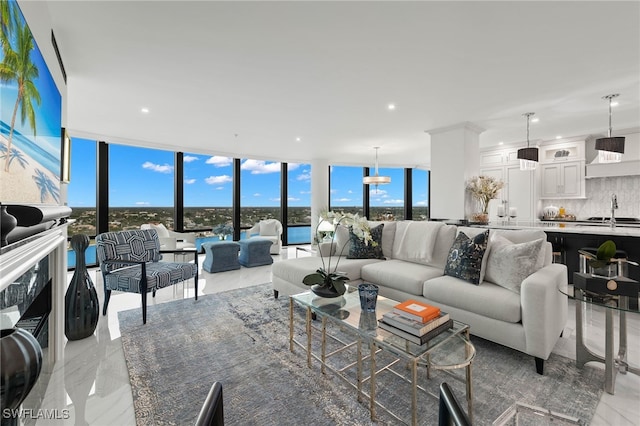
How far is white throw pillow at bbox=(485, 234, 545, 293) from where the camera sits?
7.68ft

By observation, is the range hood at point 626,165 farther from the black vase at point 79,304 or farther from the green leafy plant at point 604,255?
the black vase at point 79,304

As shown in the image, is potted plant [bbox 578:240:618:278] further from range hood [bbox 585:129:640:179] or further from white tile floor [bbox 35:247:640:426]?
range hood [bbox 585:129:640:179]

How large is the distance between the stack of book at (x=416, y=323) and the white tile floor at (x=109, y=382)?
99 centimetres

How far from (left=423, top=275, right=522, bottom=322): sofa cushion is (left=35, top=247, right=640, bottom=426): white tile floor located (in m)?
0.65

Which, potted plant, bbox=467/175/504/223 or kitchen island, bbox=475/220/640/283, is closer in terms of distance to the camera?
kitchen island, bbox=475/220/640/283

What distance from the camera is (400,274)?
2986 mm

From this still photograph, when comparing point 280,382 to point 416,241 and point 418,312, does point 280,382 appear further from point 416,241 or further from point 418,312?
point 416,241

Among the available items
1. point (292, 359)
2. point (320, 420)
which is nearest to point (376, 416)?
point (320, 420)

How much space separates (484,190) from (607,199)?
3.05 meters

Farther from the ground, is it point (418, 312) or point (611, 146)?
point (611, 146)

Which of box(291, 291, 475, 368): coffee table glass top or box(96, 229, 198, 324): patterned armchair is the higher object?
box(96, 229, 198, 324): patterned armchair

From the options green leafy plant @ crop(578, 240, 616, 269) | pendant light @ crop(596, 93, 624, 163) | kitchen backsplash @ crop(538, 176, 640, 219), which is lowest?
green leafy plant @ crop(578, 240, 616, 269)

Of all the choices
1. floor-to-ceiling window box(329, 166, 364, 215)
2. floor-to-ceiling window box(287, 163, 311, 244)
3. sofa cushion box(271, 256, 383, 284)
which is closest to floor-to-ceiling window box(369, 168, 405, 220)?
floor-to-ceiling window box(329, 166, 364, 215)

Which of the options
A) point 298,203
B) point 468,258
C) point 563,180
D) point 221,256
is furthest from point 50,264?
point 563,180
